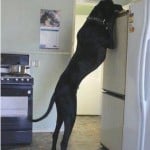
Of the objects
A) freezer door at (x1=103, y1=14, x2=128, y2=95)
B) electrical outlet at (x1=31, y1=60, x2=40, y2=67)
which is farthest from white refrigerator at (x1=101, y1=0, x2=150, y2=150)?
electrical outlet at (x1=31, y1=60, x2=40, y2=67)

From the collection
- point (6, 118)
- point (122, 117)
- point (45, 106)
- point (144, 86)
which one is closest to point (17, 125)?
point (6, 118)

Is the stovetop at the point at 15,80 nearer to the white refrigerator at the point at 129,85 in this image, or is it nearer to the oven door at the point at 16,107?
the oven door at the point at 16,107

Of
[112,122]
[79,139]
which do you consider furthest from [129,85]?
[79,139]

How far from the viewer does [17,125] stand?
3.96 meters

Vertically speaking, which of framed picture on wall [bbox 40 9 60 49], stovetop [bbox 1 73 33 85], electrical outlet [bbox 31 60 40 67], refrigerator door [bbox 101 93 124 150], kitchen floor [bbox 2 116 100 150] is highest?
framed picture on wall [bbox 40 9 60 49]

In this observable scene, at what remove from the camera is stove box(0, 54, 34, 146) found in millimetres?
3889

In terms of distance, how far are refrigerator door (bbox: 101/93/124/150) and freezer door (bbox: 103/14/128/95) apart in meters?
0.14

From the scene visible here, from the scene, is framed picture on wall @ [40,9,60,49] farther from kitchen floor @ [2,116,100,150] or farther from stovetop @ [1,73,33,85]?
kitchen floor @ [2,116,100,150]

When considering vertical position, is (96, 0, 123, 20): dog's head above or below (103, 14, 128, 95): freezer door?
above

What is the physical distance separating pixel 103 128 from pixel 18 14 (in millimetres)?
2130

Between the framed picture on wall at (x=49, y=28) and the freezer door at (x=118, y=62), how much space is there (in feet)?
3.57

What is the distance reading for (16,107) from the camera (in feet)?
12.9

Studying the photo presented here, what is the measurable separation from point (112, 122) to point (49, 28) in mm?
1855

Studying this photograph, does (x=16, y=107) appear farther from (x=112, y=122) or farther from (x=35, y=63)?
(x=112, y=122)
